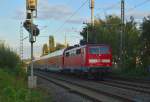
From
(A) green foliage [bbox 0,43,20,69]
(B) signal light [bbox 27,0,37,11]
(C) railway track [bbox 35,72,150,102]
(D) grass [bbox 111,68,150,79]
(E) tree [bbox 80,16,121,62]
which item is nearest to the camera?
(C) railway track [bbox 35,72,150,102]

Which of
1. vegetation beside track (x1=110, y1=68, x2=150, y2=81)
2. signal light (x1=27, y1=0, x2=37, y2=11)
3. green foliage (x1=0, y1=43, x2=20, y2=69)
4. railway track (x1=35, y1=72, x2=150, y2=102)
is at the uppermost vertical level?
signal light (x1=27, y1=0, x2=37, y2=11)

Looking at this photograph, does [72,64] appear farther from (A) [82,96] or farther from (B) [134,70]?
(A) [82,96]

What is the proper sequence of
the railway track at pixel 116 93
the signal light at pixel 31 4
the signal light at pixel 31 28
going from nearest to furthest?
1. the railway track at pixel 116 93
2. the signal light at pixel 31 4
3. the signal light at pixel 31 28

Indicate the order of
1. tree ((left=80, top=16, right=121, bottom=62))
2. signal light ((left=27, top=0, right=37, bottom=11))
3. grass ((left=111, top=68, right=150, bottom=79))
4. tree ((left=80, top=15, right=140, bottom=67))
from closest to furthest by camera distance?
signal light ((left=27, top=0, right=37, bottom=11)) < grass ((left=111, top=68, right=150, bottom=79)) < tree ((left=80, top=15, right=140, bottom=67)) < tree ((left=80, top=16, right=121, bottom=62))

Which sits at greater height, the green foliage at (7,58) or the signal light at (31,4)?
the signal light at (31,4)

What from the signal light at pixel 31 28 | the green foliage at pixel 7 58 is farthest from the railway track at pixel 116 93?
the green foliage at pixel 7 58

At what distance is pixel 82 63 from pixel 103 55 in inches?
81.5

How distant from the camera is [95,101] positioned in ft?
68.7

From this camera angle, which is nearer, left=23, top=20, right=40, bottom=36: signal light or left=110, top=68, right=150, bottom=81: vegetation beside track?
left=23, top=20, right=40, bottom=36: signal light

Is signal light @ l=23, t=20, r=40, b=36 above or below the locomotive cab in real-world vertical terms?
above

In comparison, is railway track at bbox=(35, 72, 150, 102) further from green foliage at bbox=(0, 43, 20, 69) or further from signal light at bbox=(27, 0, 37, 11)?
green foliage at bbox=(0, 43, 20, 69)

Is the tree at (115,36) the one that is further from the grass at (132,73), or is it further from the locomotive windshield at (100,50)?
the locomotive windshield at (100,50)

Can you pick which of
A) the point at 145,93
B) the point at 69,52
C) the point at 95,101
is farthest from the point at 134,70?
the point at 95,101

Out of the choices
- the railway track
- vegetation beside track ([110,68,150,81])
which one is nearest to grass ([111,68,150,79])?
vegetation beside track ([110,68,150,81])
